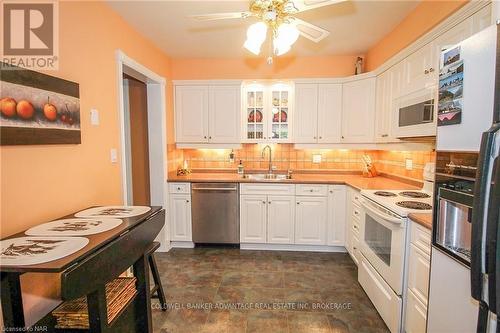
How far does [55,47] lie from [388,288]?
2937 mm

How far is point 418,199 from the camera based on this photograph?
2.22 m

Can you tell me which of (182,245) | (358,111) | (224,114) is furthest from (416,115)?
(182,245)

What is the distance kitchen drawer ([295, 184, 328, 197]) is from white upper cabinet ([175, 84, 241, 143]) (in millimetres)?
1103

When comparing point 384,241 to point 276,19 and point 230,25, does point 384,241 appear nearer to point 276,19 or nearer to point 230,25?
point 276,19

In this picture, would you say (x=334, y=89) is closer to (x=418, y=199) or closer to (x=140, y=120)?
(x=418, y=199)

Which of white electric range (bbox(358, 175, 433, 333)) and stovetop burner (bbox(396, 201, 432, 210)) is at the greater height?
stovetop burner (bbox(396, 201, 432, 210))

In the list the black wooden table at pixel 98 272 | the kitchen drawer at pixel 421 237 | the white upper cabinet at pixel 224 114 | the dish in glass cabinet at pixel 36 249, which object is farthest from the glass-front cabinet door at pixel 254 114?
the dish in glass cabinet at pixel 36 249

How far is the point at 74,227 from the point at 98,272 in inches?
16.3

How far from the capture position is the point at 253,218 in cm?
348

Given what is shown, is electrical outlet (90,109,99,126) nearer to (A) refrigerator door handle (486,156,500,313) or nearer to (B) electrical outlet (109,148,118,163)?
(B) electrical outlet (109,148,118,163)

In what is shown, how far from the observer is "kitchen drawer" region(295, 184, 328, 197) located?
3.36m

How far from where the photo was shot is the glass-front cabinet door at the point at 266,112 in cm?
366

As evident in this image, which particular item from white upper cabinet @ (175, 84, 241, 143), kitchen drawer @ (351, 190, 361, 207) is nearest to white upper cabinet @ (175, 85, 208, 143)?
white upper cabinet @ (175, 84, 241, 143)

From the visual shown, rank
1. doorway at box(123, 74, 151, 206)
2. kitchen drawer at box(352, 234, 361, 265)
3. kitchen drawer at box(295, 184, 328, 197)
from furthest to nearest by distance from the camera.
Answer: doorway at box(123, 74, 151, 206)
kitchen drawer at box(295, 184, 328, 197)
kitchen drawer at box(352, 234, 361, 265)
